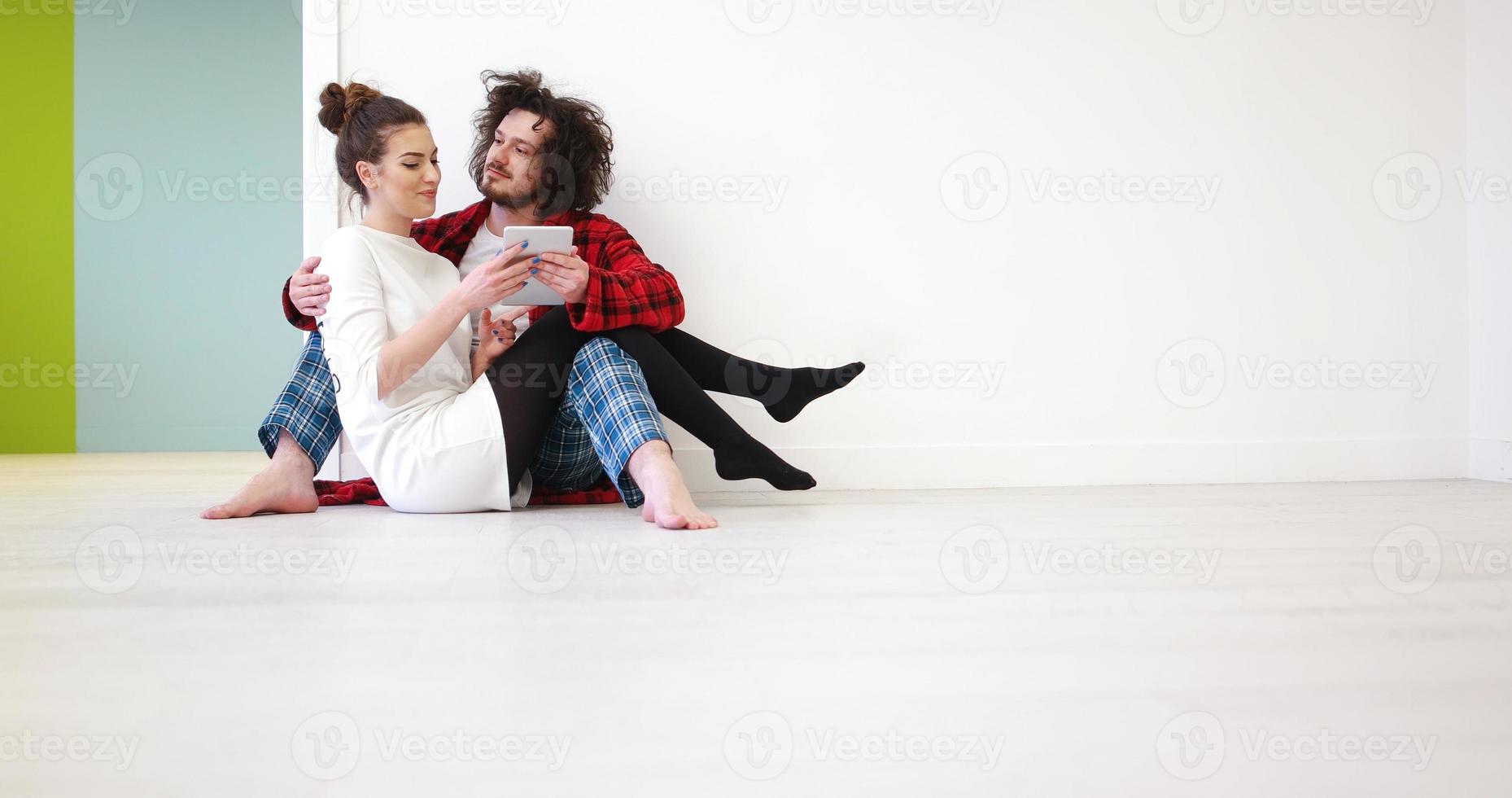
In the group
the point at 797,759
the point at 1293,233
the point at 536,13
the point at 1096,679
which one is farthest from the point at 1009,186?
the point at 797,759

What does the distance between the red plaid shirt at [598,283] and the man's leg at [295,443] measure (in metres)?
0.14

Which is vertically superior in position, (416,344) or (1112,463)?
(416,344)

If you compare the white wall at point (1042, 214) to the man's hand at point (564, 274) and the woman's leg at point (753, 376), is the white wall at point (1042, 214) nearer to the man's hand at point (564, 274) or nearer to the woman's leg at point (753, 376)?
the woman's leg at point (753, 376)

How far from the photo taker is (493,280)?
5.82ft

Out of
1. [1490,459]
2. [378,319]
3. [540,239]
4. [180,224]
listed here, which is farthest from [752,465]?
[180,224]

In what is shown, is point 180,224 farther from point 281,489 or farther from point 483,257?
point 281,489

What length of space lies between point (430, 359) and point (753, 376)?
66 cm

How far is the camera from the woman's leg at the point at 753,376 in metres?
2.11

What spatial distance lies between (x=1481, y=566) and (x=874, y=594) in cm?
90

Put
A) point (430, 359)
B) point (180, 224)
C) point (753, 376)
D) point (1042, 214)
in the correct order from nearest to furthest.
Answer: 1. point (430, 359)
2. point (753, 376)
3. point (1042, 214)
4. point (180, 224)

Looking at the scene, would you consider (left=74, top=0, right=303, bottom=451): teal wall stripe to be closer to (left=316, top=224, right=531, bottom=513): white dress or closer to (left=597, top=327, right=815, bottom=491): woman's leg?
(left=316, top=224, right=531, bottom=513): white dress

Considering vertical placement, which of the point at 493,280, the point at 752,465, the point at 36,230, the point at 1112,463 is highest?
the point at 36,230

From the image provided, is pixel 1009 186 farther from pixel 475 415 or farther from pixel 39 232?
pixel 39 232

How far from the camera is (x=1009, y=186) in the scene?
277 centimetres
